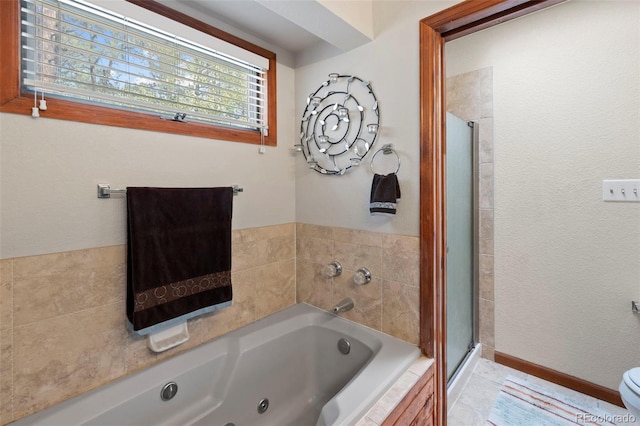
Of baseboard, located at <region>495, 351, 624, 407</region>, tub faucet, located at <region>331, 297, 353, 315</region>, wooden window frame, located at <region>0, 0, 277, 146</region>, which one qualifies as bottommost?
baseboard, located at <region>495, 351, 624, 407</region>

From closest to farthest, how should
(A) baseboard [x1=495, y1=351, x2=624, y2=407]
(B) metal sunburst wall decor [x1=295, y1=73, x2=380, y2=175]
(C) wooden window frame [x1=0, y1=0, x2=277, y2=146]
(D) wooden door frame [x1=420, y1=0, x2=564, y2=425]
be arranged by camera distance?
(C) wooden window frame [x1=0, y1=0, x2=277, y2=146] → (D) wooden door frame [x1=420, y1=0, x2=564, y2=425] → (B) metal sunburst wall decor [x1=295, y1=73, x2=380, y2=175] → (A) baseboard [x1=495, y1=351, x2=624, y2=407]

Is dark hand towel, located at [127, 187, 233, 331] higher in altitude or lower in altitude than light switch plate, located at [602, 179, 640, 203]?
lower

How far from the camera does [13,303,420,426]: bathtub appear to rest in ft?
3.59

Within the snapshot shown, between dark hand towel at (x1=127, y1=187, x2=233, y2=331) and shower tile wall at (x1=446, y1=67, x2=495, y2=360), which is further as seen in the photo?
shower tile wall at (x1=446, y1=67, x2=495, y2=360)

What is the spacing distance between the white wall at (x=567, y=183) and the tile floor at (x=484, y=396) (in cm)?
13

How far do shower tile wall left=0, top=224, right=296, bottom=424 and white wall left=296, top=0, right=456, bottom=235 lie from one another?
1.09 metres

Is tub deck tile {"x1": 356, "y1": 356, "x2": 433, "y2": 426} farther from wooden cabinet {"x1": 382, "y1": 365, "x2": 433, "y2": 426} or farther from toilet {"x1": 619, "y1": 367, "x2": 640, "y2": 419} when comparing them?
toilet {"x1": 619, "y1": 367, "x2": 640, "y2": 419}

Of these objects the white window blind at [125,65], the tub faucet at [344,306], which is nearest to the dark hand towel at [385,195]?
the tub faucet at [344,306]

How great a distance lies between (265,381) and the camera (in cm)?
152

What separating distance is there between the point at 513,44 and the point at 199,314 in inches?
104

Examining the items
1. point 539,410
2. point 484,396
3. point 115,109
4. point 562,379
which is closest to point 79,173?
point 115,109

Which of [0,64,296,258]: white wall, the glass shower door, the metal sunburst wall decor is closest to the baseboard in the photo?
the glass shower door

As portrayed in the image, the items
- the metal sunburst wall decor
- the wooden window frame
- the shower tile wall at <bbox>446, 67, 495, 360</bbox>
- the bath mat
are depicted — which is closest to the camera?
the wooden window frame

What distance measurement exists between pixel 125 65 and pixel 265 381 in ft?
5.39
